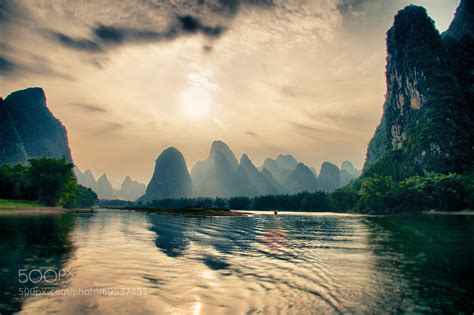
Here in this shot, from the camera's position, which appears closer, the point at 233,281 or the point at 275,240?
the point at 233,281

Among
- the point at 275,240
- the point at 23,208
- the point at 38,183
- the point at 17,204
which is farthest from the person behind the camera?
the point at 38,183

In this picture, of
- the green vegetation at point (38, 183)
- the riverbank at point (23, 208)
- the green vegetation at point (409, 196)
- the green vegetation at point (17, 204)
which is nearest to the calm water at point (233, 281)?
the riverbank at point (23, 208)

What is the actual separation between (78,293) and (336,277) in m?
13.1

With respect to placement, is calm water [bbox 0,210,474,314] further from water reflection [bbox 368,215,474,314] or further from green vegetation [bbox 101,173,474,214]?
green vegetation [bbox 101,173,474,214]

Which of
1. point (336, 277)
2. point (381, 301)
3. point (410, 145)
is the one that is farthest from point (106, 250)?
point (410, 145)

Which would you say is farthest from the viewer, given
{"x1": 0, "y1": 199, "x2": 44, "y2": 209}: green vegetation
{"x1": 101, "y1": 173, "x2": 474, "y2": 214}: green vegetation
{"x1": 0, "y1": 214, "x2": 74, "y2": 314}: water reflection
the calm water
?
{"x1": 101, "y1": 173, "x2": 474, "y2": 214}: green vegetation

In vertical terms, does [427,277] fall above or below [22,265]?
above

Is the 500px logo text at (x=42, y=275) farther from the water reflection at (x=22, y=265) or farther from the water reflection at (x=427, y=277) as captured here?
the water reflection at (x=427, y=277)

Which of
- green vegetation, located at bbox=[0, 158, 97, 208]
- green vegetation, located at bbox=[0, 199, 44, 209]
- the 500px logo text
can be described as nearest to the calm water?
the 500px logo text

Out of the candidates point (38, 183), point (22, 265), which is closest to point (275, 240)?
point (22, 265)

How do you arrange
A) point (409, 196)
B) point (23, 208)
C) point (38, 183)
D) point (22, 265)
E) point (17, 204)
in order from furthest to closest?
point (409, 196) → point (38, 183) → point (17, 204) → point (23, 208) → point (22, 265)

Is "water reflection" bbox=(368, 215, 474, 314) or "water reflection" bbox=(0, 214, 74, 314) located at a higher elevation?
"water reflection" bbox=(368, 215, 474, 314)

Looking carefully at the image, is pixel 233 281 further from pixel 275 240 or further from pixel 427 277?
pixel 275 240

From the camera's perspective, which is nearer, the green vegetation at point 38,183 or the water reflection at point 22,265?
the water reflection at point 22,265
